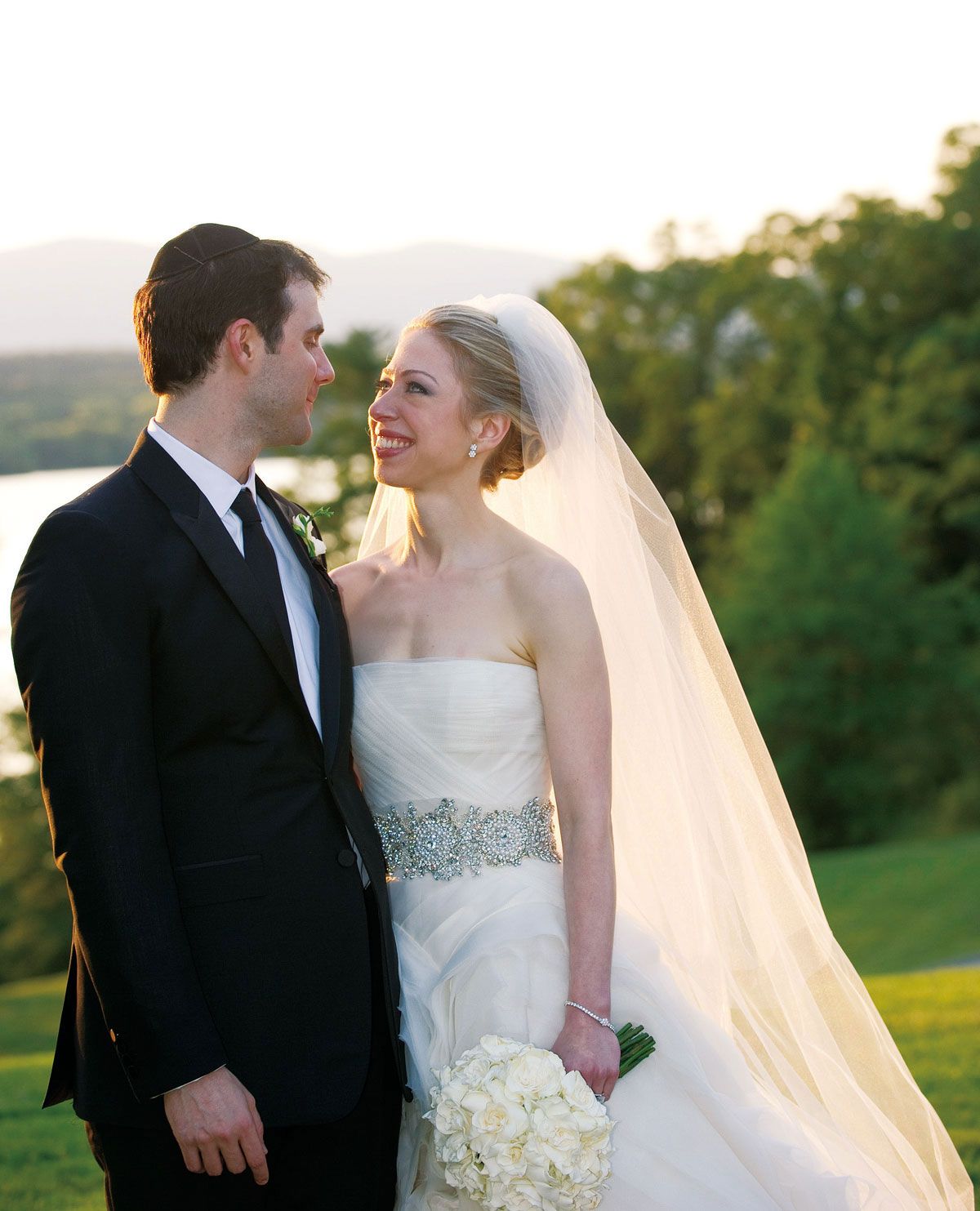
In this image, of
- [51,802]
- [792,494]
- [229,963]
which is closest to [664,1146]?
[229,963]

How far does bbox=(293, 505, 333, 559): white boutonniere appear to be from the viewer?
354cm

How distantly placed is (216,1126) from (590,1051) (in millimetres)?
937

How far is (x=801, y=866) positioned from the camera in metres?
4.11

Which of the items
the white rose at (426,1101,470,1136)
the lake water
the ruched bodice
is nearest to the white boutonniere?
the ruched bodice

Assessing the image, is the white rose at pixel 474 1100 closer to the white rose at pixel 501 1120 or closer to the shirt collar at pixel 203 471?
the white rose at pixel 501 1120

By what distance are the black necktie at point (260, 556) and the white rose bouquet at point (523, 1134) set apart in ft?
3.68

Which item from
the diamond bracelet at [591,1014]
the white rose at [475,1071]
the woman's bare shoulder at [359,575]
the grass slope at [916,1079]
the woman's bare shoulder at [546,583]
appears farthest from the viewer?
the grass slope at [916,1079]

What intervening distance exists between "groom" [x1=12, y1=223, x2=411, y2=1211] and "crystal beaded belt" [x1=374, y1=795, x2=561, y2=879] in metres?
0.22

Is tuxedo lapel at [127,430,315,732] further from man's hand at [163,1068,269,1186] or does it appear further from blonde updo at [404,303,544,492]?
blonde updo at [404,303,544,492]

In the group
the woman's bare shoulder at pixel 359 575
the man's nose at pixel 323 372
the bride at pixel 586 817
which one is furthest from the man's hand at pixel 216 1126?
the man's nose at pixel 323 372

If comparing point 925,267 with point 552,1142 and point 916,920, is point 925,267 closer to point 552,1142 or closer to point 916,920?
point 916,920

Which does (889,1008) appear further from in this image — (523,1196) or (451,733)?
(523,1196)

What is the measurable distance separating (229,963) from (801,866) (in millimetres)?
1901

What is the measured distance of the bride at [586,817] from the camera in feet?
11.1
